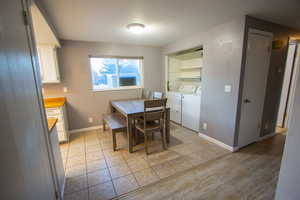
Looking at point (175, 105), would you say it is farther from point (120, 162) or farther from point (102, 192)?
point (102, 192)

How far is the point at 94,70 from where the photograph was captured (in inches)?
140

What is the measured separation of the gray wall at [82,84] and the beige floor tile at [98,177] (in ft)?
6.19


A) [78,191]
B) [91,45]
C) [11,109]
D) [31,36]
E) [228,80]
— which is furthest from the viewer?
[91,45]


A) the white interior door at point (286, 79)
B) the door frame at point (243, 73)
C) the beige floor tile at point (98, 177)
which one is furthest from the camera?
the white interior door at point (286, 79)

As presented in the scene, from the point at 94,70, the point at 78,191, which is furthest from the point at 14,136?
the point at 94,70

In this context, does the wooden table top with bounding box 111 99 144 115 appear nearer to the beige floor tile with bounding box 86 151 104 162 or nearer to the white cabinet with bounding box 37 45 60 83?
the beige floor tile with bounding box 86 151 104 162

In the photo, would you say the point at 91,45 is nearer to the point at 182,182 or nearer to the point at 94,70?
the point at 94,70

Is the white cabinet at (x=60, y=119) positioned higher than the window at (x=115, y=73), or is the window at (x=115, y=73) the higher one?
the window at (x=115, y=73)

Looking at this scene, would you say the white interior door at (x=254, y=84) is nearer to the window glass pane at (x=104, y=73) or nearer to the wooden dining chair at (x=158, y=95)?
the wooden dining chair at (x=158, y=95)

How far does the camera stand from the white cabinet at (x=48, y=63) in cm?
277

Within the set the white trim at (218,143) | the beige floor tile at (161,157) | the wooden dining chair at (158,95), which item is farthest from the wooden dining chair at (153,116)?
the white trim at (218,143)

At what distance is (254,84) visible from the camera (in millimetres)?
2439

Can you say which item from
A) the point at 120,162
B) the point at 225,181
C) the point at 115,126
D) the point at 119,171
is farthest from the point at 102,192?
the point at 225,181

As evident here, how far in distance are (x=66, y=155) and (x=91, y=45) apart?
259 cm
